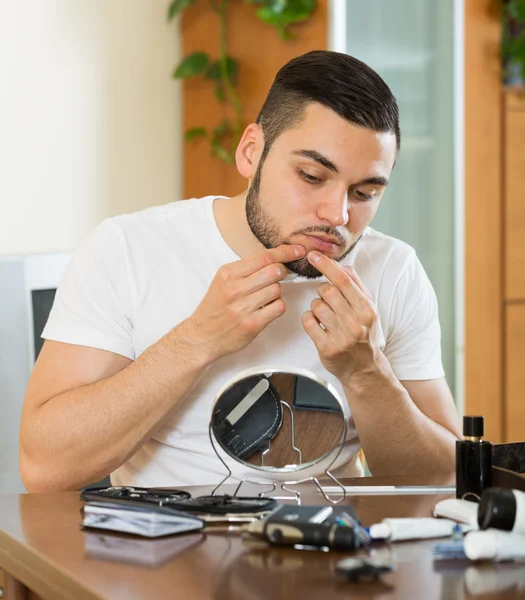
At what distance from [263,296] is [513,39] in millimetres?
2255

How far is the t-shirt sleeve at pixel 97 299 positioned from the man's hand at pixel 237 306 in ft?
0.54

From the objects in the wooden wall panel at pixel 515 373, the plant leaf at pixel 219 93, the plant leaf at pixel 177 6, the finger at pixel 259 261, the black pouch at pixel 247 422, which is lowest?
the wooden wall panel at pixel 515 373

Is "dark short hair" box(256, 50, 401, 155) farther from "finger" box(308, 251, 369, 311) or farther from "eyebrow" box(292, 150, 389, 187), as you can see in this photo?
"finger" box(308, 251, 369, 311)

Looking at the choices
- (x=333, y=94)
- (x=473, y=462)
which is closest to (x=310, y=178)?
(x=333, y=94)

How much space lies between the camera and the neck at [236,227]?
162 centimetres

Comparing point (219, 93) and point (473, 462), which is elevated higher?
point (219, 93)

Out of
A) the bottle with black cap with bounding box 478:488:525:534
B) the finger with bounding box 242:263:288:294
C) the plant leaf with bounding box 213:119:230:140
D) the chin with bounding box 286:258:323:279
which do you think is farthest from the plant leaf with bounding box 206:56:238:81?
the bottle with black cap with bounding box 478:488:525:534

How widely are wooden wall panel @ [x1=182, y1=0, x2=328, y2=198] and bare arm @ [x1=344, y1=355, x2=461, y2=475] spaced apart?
1.86m

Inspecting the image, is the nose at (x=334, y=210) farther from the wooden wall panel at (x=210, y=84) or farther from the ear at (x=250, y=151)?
the wooden wall panel at (x=210, y=84)

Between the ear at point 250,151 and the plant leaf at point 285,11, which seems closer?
the ear at point 250,151

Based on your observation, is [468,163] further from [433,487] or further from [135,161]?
[433,487]

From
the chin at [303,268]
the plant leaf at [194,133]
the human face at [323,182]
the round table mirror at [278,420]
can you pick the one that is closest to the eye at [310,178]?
the human face at [323,182]

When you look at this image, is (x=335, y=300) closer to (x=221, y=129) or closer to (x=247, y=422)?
(x=247, y=422)

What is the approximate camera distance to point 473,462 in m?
1.15
